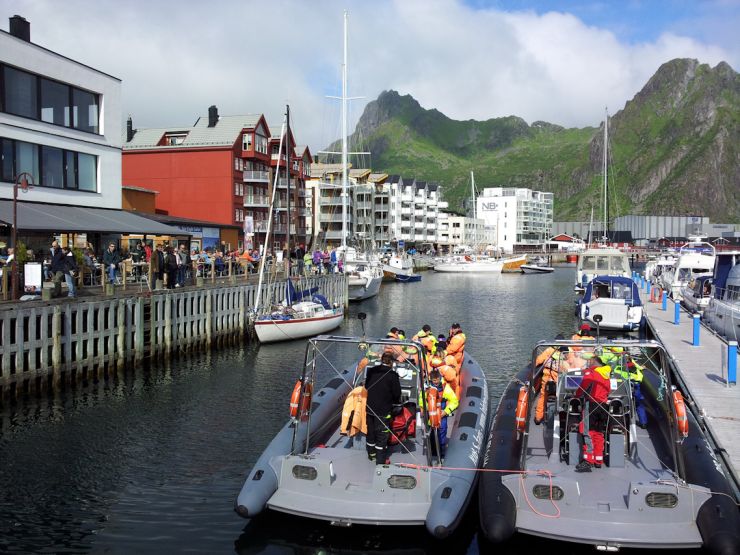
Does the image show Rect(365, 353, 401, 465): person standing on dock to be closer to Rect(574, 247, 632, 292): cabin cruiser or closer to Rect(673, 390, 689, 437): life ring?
Rect(673, 390, 689, 437): life ring

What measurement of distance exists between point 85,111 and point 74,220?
7.70m

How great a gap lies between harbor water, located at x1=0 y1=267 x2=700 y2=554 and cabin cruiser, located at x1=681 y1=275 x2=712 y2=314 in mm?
14747

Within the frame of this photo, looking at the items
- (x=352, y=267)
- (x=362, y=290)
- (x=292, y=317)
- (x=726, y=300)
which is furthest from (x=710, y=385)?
(x=352, y=267)

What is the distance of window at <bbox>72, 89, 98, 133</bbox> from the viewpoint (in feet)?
111

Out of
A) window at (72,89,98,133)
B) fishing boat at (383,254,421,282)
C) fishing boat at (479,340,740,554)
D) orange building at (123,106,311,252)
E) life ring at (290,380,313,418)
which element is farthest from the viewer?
fishing boat at (383,254,421,282)

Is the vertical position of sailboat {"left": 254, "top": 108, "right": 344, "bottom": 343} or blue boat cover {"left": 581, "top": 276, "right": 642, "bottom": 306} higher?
blue boat cover {"left": 581, "top": 276, "right": 642, "bottom": 306}

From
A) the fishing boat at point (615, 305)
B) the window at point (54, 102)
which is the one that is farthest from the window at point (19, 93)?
the fishing boat at point (615, 305)

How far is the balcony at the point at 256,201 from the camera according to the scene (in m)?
70.2

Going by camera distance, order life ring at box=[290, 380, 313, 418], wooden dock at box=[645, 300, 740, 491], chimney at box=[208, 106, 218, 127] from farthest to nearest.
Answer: chimney at box=[208, 106, 218, 127] < wooden dock at box=[645, 300, 740, 491] < life ring at box=[290, 380, 313, 418]

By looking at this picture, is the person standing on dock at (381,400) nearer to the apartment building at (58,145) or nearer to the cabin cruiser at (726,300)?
the cabin cruiser at (726,300)

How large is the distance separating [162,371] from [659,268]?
60672 mm

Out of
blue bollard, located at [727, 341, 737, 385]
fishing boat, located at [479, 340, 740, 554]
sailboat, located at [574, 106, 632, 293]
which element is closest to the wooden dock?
blue bollard, located at [727, 341, 737, 385]

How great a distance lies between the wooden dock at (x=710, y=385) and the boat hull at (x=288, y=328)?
15.4 meters

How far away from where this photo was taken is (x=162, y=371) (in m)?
25.4
